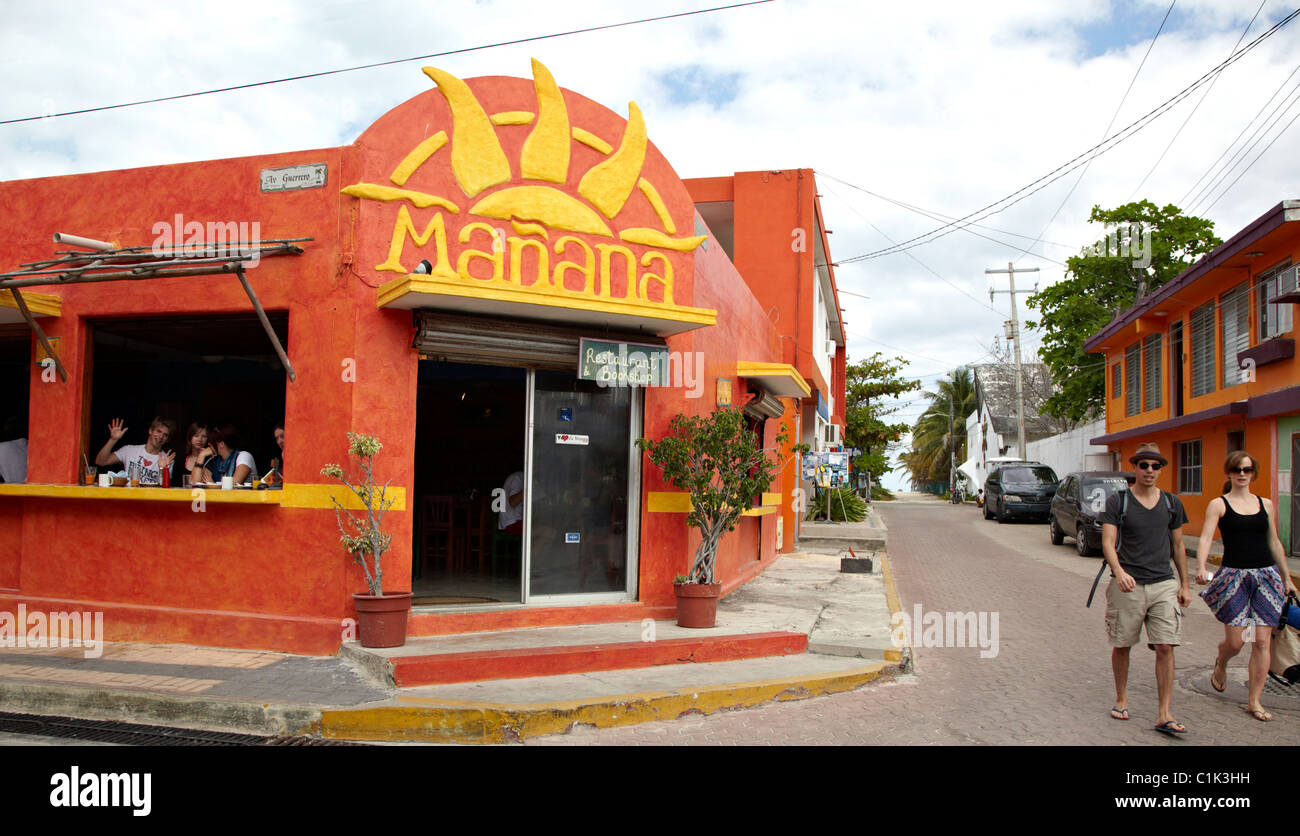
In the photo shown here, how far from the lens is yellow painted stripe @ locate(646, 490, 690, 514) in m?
9.26

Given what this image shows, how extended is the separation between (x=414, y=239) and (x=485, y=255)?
0.65 m

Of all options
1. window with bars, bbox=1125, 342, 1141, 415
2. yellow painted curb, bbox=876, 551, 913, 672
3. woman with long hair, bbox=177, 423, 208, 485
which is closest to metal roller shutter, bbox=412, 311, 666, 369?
woman with long hair, bbox=177, 423, 208, 485

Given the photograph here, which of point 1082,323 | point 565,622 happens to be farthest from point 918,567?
point 1082,323

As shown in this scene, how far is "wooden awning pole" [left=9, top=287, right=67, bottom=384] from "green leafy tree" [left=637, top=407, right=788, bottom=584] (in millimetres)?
5633

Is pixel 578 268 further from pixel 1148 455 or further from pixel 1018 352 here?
pixel 1018 352

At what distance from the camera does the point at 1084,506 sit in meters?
18.6

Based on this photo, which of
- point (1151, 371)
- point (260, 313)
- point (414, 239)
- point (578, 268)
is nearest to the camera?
point (260, 313)

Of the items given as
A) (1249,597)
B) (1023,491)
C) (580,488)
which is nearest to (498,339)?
(580,488)

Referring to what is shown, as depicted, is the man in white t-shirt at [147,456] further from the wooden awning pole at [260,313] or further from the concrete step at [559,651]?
the concrete step at [559,651]

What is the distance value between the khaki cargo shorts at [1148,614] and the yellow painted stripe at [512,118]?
6470 millimetres

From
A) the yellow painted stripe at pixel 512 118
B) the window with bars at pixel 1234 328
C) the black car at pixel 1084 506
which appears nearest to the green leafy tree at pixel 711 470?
the yellow painted stripe at pixel 512 118
